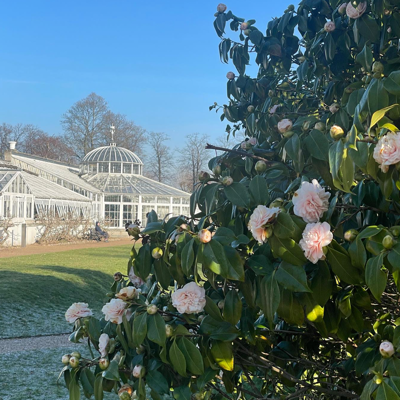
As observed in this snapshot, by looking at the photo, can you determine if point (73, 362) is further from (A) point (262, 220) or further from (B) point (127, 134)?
(B) point (127, 134)

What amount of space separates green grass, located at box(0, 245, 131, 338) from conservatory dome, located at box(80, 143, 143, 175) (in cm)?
2027

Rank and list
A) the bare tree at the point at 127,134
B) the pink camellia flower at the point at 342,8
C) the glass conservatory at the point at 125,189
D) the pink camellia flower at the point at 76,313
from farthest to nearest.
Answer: the bare tree at the point at 127,134
the glass conservatory at the point at 125,189
the pink camellia flower at the point at 342,8
the pink camellia flower at the point at 76,313

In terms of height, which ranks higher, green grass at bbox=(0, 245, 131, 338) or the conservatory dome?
the conservatory dome

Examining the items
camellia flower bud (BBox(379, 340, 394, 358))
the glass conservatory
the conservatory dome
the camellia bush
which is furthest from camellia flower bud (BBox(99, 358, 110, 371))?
the conservatory dome

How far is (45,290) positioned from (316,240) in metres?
9.26

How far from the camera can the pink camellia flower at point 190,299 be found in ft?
4.64

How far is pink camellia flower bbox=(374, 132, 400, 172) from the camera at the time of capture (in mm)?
1058

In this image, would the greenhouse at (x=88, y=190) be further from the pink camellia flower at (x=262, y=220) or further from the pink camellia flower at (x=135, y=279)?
the pink camellia flower at (x=262, y=220)

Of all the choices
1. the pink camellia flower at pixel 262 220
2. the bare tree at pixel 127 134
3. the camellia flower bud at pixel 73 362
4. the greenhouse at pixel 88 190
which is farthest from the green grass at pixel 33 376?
the bare tree at pixel 127 134

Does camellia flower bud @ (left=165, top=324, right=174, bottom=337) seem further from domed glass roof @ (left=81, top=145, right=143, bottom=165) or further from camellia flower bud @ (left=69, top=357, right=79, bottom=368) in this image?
domed glass roof @ (left=81, top=145, right=143, bottom=165)

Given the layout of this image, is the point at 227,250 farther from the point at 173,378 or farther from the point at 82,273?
the point at 82,273

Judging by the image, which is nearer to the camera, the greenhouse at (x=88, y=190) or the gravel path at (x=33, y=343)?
the gravel path at (x=33, y=343)

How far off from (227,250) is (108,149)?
3431 cm

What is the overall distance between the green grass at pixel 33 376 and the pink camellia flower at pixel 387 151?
13.6ft
